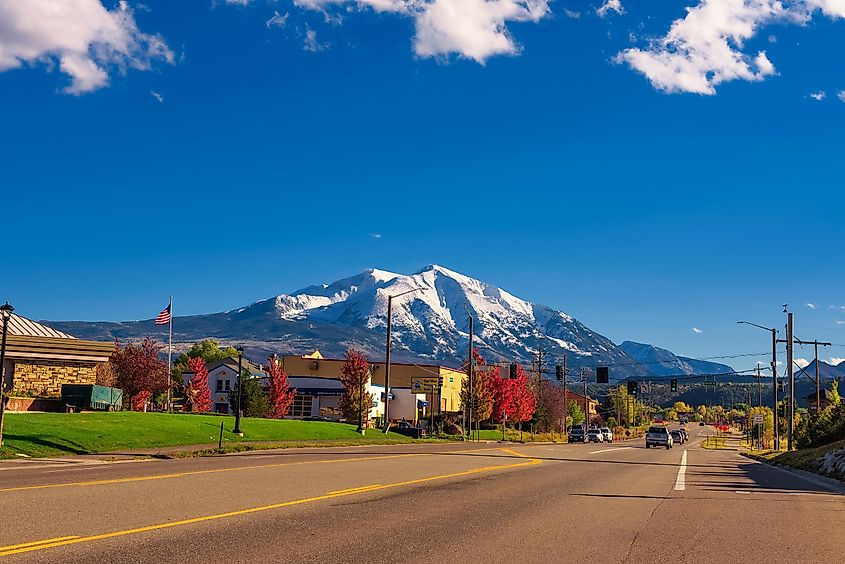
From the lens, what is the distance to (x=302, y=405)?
105625 millimetres

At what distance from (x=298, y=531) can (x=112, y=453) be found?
66.0 ft

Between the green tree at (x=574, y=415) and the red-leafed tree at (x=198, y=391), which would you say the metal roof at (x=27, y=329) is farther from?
the green tree at (x=574, y=415)

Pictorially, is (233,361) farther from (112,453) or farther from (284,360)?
(112,453)

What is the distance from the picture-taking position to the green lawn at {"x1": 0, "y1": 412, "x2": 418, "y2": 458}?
28891mm

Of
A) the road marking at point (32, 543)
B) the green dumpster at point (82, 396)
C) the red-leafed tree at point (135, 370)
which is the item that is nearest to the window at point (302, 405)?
the red-leafed tree at point (135, 370)

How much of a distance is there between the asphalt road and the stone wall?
995 inches

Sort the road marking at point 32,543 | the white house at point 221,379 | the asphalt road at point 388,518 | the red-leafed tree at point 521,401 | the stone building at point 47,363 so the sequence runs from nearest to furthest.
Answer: the road marking at point 32,543 < the asphalt road at point 388,518 < the stone building at point 47,363 < the red-leafed tree at point 521,401 < the white house at point 221,379

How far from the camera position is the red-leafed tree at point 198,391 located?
93.4 metres

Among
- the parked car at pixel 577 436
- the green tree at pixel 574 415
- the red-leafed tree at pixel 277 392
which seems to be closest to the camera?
the parked car at pixel 577 436

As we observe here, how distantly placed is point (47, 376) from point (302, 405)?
60.5 meters

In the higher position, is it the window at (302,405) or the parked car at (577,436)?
the window at (302,405)

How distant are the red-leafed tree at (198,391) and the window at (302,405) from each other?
1129 centimetres

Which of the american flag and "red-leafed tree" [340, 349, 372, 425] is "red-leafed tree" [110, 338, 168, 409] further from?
"red-leafed tree" [340, 349, 372, 425]

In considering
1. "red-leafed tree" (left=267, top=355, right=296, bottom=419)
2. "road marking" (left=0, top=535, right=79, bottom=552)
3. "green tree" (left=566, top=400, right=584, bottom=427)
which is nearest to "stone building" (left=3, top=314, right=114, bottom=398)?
"road marking" (left=0, top=535, right=79, bottom=552)
